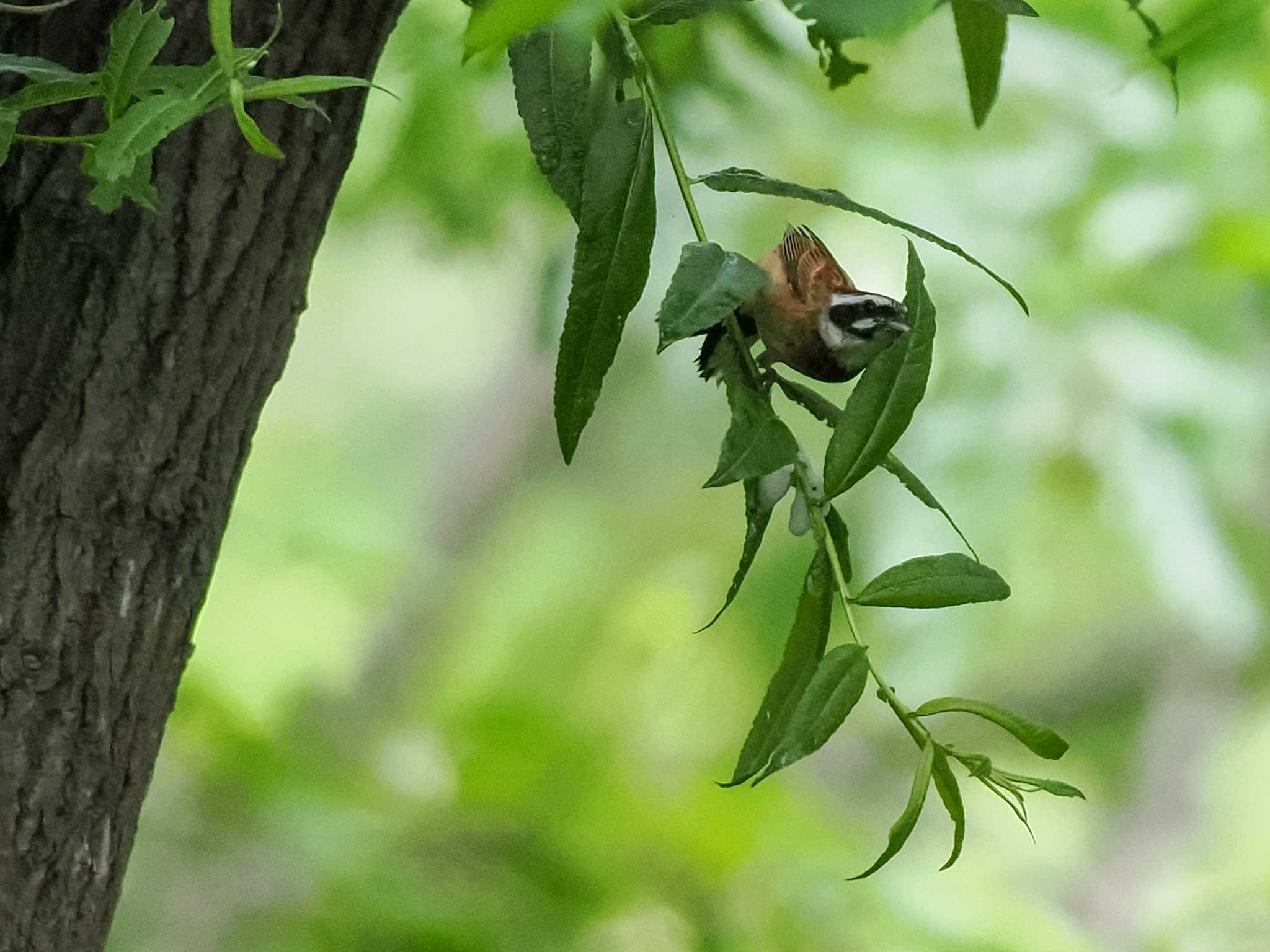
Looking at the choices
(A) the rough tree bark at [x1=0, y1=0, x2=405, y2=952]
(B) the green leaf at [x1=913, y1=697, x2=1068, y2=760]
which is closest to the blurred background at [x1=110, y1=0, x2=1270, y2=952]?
(A) the rough tree bark at [x1=0, y1=0, x2=405, y2=952]

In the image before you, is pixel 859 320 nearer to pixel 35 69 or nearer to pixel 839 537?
pixel 839 537

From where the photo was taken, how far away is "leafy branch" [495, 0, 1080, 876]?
375 millimetres

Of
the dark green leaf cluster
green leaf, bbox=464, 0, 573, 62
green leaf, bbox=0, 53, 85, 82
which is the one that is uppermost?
green leaf, bbox=0, 53, 85, 82

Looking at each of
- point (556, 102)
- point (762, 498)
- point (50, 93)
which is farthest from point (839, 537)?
point (50, 93)

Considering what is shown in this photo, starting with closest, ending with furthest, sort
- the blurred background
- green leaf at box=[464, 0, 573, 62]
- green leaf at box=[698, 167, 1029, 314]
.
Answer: green leaf at box=[464, 0, 573, 62]
green leaf at box=[698, 167, 1029, 314]
the blurred background

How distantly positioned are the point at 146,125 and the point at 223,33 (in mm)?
45

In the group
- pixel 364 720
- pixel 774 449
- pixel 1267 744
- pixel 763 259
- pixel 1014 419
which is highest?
pixel 1267 744

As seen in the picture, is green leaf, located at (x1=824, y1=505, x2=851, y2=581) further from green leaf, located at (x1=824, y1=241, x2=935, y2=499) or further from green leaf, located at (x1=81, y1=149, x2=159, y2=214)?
green leaf, located at (x1=81, y1=149, x2=159, y2=214)

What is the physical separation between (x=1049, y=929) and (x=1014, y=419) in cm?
64

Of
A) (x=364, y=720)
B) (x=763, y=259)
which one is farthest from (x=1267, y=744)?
(x=763, y=259)

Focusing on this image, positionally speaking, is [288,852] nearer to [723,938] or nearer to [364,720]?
[723,938]

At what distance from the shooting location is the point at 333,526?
2408mm

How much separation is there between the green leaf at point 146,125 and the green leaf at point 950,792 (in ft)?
0.86

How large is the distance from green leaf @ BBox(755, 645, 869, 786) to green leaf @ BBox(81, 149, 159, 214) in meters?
0.23
